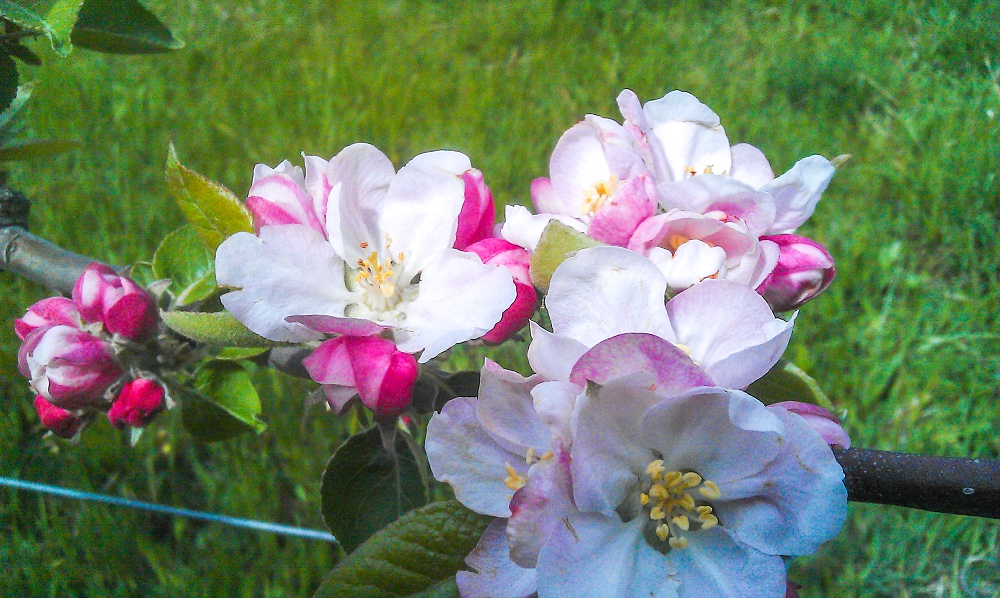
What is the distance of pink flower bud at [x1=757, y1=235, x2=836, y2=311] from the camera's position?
668 millimetres

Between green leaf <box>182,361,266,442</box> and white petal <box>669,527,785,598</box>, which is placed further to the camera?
green leaf <box>182,361,266,442</box>

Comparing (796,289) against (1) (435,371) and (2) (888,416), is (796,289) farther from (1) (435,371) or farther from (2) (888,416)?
(2) (888,416)

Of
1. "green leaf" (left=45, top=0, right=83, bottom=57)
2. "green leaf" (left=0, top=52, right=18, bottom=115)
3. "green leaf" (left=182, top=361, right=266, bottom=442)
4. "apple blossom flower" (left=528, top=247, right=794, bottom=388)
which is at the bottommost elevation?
→ "green leaf" (left=182, top=361, right=266, bottom=442)

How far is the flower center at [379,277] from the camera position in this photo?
745mm

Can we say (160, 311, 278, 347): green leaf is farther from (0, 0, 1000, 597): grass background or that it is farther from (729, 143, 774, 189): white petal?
(729, 143, 774, 189): white petal

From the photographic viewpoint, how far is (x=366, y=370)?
620mm

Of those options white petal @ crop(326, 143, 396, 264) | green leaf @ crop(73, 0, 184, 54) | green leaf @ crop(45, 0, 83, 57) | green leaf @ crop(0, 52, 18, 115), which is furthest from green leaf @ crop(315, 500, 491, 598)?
green leaf @ crop(73, 0, 184, 54)

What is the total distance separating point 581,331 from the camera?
1.95 ft

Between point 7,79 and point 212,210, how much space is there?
1.12 ft

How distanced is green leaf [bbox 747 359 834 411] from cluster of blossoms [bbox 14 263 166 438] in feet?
1.96

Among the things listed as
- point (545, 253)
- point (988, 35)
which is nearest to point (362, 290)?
point (545, 253)

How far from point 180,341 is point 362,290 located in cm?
28

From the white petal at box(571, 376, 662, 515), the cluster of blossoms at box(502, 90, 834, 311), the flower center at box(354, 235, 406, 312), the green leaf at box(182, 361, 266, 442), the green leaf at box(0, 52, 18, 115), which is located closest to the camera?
the white petal at box(571, 376, 662, 515)

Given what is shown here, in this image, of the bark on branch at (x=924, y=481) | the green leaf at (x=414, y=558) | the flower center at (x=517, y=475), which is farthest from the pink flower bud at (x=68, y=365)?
the bark on branch at (x=924, y=481)
